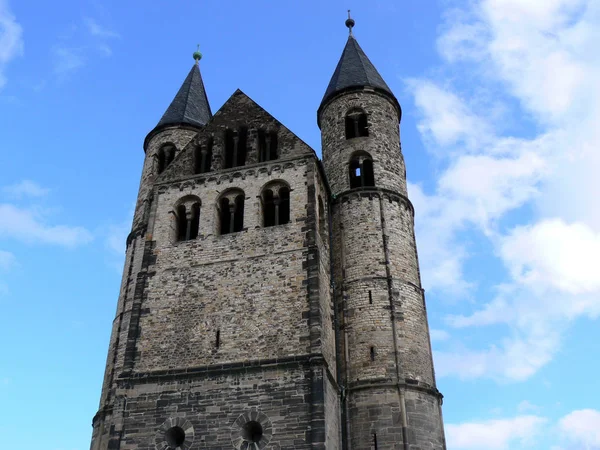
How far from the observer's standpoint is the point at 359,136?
27.9 m

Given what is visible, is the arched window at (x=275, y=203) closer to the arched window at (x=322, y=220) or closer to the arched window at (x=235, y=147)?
the arched window at (x=322, y=220)

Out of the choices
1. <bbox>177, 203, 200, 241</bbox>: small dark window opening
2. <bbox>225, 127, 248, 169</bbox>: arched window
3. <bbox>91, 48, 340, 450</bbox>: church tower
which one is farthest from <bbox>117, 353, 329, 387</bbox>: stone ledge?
<bbox>225, 127, 248, 169</bbox>: arched window

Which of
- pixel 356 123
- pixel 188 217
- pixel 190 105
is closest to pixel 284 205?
pixel 188 217

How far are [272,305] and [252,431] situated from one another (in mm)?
3887

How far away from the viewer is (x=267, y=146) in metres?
24.9

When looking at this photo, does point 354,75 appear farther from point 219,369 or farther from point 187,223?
point 219,369

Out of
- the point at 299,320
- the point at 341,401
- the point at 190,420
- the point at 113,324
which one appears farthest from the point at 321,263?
the point at 113,324

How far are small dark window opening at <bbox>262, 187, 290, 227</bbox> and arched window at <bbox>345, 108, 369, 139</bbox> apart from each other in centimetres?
595

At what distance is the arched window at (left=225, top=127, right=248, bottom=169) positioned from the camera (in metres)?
25.0

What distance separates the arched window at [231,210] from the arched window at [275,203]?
874 mm

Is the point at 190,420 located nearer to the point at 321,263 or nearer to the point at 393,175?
the point at 321,263

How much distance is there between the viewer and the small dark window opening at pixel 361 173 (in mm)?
26656

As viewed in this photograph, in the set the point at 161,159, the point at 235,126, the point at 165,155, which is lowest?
the point at 235,126

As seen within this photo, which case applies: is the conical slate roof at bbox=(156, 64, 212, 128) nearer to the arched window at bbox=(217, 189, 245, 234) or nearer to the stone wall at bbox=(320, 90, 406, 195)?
the stone wall at bbox=(320, 90, 406, 195)
